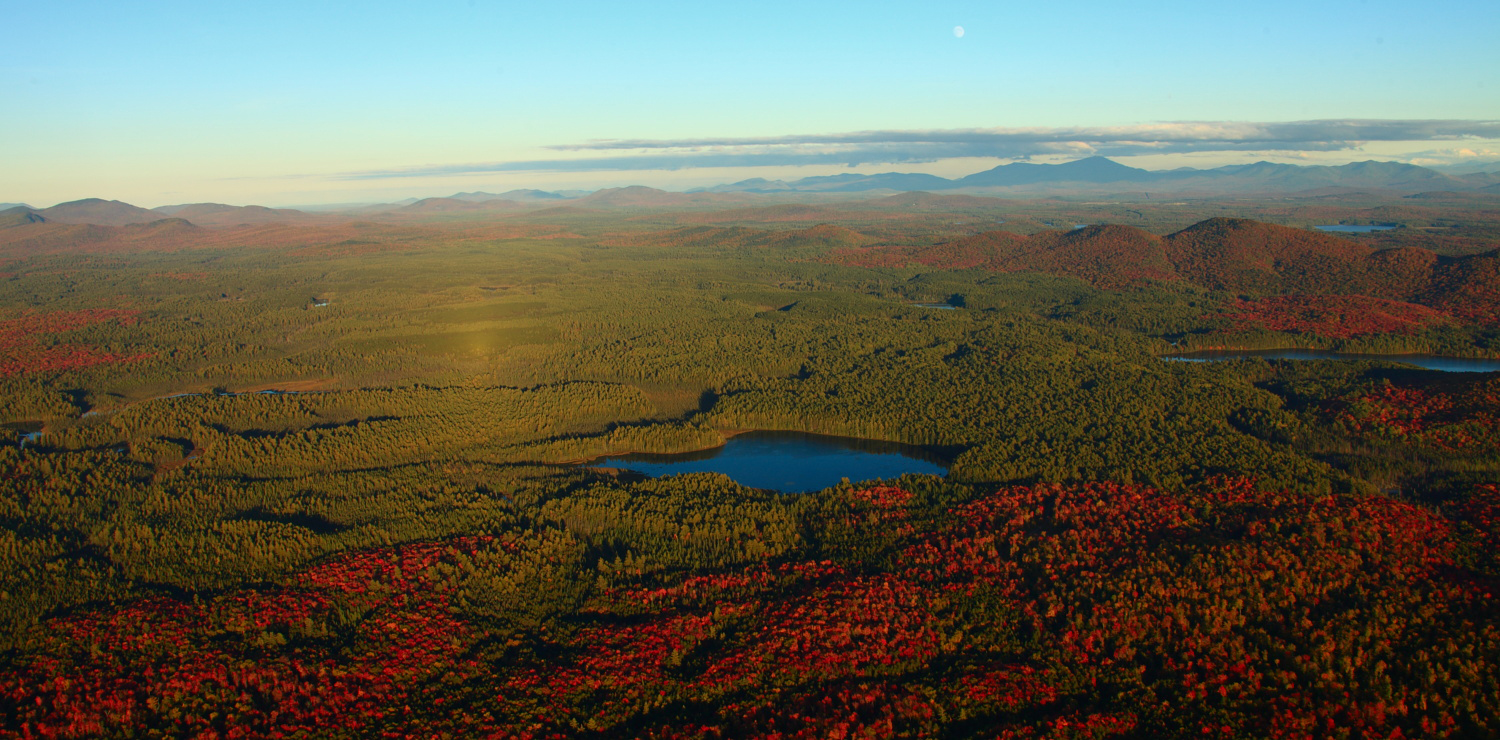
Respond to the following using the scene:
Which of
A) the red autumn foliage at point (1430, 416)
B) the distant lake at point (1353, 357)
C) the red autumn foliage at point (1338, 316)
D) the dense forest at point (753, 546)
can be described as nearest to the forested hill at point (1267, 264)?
the red autumn foliage at point (1338, 316)

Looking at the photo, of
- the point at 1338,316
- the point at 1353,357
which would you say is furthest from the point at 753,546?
the point at 1338,316

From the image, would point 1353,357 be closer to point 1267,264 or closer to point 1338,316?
point 1338,316

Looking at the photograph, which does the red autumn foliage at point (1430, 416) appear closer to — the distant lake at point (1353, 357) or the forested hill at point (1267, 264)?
the distant lake at point (1353, 357)

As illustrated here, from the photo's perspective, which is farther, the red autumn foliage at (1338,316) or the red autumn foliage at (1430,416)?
the red autumn foliage at (1338,316)

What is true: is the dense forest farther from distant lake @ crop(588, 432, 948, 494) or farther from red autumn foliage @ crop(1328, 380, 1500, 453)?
distant lake @ crop(588, 432, 948, 494)

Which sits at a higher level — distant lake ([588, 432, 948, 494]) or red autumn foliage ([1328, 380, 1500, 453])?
red autumn foliage ([1328, 380, 1500, 453])

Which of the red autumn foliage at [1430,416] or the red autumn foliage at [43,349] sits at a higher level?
the red autumn foliage at [43,349]

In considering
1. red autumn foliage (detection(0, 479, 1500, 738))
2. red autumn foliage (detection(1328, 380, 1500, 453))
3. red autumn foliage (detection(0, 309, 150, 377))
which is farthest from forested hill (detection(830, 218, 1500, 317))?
red autumn foliage (detection(0, 309, 150, 377))

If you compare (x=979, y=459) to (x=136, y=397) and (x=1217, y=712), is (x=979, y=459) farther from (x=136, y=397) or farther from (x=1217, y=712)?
(x=136, y=397)
